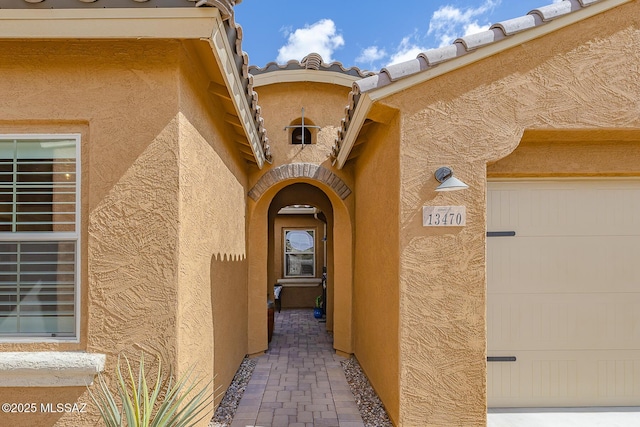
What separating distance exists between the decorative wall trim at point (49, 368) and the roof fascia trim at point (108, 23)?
3.22m

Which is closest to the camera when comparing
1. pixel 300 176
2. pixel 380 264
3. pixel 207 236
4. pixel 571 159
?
pixel 207 236

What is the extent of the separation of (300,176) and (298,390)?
494 cm

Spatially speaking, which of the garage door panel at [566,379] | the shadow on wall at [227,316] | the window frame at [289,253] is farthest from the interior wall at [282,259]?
the garage door panel at [566,379]

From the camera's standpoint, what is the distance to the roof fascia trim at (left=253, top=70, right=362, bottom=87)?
9414 mm

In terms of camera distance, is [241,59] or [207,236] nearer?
[241,59]

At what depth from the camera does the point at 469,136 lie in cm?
483

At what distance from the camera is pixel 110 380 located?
3.82 m

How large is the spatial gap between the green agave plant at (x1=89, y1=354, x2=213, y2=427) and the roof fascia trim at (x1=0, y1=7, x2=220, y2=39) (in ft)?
10.9

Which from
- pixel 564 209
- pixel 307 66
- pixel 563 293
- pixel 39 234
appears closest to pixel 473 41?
pixel 564 209

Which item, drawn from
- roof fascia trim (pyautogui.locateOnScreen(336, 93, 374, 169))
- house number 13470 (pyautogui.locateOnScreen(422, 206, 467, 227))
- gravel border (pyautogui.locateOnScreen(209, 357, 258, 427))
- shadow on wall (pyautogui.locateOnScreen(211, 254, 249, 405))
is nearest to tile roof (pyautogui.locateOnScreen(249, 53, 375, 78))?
roof fascia trim (pyautogui.locateOnScreen(336, 93, 374, 169))

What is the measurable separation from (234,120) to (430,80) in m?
3.37

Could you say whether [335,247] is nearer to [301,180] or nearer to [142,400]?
[301,180]

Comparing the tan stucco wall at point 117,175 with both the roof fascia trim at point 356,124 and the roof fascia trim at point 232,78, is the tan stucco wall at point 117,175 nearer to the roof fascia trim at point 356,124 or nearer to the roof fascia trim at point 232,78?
the roof fascia trim at point 232,78

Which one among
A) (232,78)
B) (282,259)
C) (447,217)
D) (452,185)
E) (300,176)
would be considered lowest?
(282,259)
